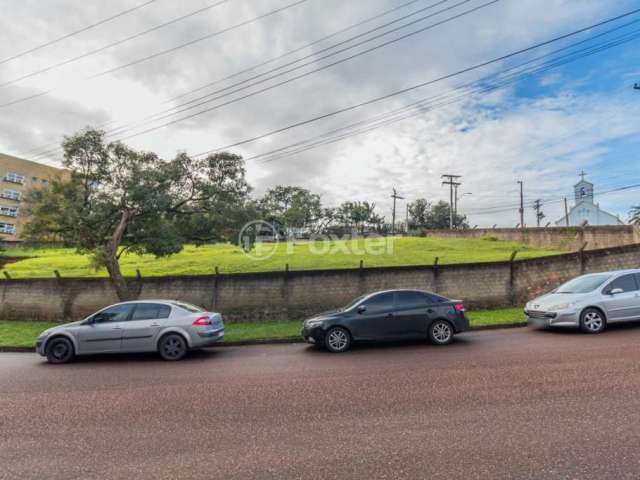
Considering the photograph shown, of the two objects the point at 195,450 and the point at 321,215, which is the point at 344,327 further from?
the point at 321,215

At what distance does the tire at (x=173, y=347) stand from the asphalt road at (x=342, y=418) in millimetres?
A: 803

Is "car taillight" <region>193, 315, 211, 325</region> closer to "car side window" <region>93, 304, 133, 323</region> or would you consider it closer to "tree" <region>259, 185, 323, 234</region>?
"car side window" <region>93, 304, 133, 323</region>

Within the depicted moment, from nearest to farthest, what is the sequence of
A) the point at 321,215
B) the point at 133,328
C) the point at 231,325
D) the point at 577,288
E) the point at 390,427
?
the point at 390,427 < the point at 133,328 < the point at 577,288 < the point at 231,325 < the point at 321,215

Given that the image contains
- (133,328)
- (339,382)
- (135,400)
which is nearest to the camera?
(135,400)

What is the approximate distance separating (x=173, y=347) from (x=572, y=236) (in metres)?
27.1

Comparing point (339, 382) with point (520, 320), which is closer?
point (339, 382)

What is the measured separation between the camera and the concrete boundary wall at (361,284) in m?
13.2

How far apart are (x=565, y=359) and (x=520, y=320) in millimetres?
4644

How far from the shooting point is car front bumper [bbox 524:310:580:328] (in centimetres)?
895

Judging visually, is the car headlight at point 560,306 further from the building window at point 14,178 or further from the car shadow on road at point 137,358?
the building window at point 14,178

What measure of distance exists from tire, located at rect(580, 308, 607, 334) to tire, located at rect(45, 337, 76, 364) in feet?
40.8

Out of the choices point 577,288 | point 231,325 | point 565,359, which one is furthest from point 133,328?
point 577,288

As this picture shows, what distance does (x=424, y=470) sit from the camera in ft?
9.93

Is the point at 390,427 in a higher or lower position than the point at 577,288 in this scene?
lower
